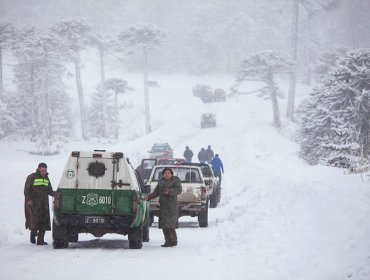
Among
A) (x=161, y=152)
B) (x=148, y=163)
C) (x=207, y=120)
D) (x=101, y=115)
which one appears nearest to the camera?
(x=148, y=163)

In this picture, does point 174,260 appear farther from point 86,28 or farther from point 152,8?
point 152,8

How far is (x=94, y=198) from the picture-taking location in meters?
11.5

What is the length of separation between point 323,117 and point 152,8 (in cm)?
13099

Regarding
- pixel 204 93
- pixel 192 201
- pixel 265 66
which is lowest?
pixel 192 201

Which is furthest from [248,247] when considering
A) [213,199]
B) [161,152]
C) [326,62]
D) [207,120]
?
[326,62]

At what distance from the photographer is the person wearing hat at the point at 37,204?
1267cm

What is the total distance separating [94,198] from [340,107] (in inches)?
1138

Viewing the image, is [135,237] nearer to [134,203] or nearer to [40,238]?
[134,203]

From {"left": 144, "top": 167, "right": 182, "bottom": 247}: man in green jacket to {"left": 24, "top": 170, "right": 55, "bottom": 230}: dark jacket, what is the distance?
7.71 feet

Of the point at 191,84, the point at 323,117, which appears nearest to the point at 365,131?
the point at 323,117

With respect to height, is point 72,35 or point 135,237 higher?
point 72,35

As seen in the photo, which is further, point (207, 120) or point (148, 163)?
point (207, 120)

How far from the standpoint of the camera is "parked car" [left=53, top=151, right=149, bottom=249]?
1146cm

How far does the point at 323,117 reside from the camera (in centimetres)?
3772
